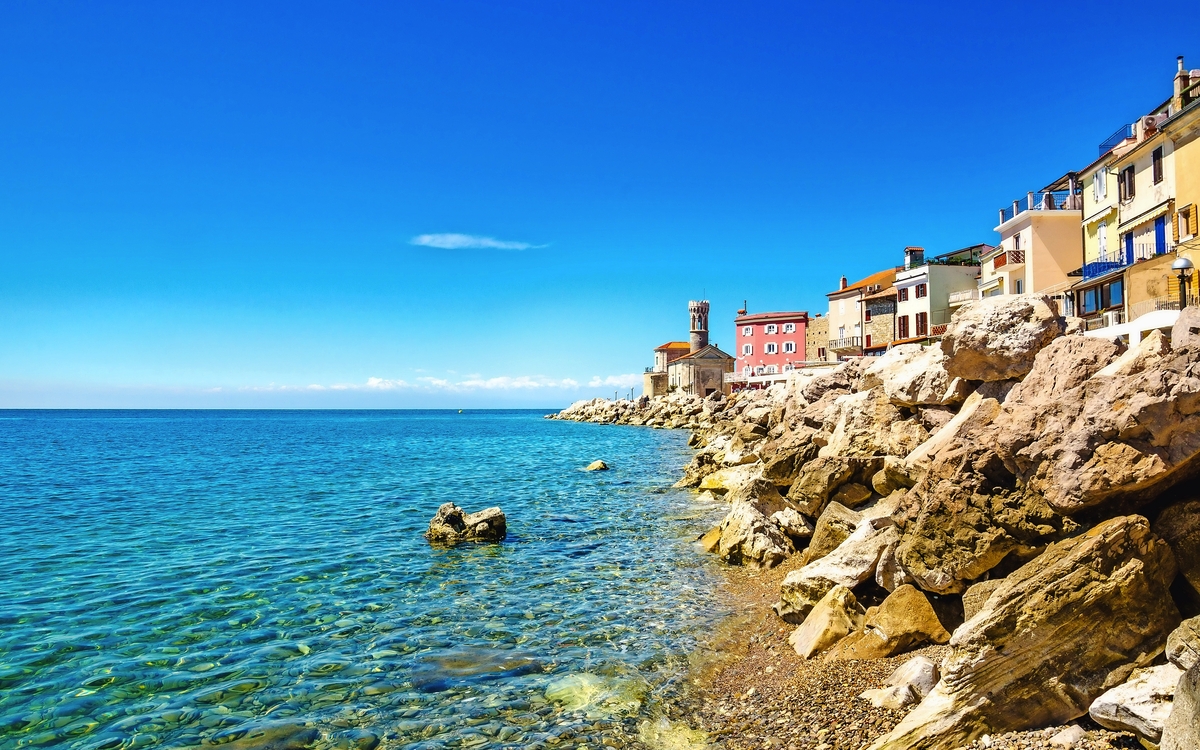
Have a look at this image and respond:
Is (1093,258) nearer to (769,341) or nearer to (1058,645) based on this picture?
(1058,645)

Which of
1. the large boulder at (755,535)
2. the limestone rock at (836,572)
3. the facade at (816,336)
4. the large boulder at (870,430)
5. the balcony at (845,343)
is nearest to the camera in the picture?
the limestone rock at (836,572)

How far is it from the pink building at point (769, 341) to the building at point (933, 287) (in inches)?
1213

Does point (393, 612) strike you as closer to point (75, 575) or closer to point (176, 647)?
point (176, 647)

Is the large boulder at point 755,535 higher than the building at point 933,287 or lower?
lower

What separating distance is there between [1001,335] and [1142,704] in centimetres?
819

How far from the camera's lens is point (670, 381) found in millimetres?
122250

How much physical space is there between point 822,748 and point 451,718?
4818 millimetres

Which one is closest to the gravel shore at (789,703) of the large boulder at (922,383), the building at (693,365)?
the large boulder at (922,383)

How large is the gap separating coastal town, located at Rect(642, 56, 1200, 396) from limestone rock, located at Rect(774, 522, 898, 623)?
16.1ft

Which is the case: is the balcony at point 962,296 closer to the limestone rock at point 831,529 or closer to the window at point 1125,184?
the window at point 1125,184

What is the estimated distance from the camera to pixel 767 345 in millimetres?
97250

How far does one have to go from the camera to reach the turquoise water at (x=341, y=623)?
9.39m

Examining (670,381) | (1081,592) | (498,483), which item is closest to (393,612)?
(1081,592)

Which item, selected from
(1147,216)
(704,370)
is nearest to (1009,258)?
(1147,216)
